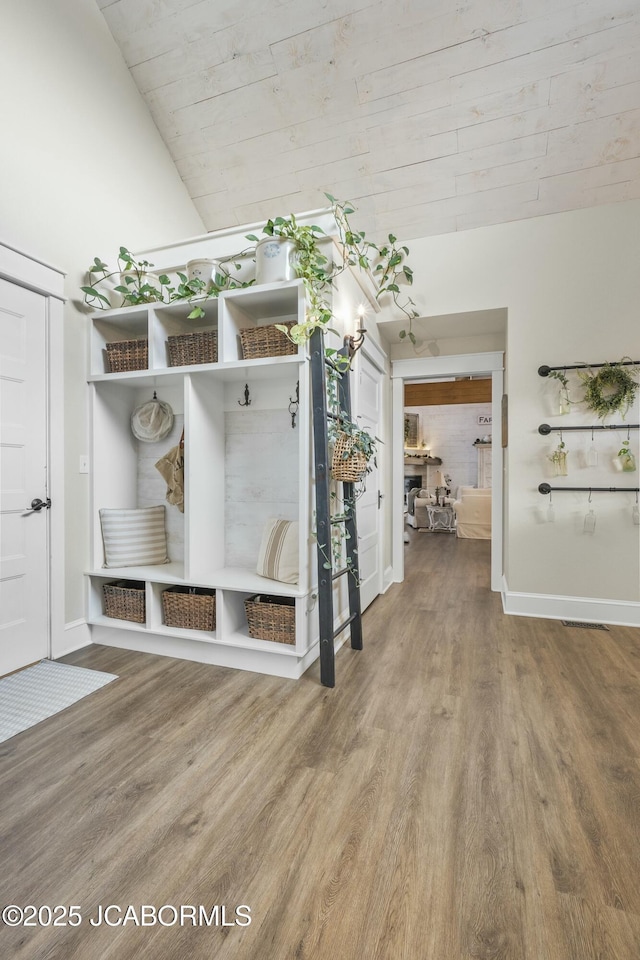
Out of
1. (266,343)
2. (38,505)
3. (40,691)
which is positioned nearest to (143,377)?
(266,343)

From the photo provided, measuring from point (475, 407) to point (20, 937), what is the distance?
1181 centimetres

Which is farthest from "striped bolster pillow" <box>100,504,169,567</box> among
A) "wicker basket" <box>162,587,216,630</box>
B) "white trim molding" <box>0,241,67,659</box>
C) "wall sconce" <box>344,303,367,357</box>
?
"wall sconce" <box>344,303,367,357</box>

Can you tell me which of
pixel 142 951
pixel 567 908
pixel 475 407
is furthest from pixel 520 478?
pixel 475 407

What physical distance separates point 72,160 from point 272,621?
9.58 ft

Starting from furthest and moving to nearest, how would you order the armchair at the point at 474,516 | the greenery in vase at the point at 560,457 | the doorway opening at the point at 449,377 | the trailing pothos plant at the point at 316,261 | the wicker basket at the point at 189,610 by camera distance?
the armchair at the point at 474,516 → the doorway opening at the point at 449,377 → the greenery in vase at the point at 560,457 → the wicker basket at the point at 189,610 → the trailing pothos plant at the point at 316,261

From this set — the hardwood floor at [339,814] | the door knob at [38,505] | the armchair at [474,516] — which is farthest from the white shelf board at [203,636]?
the armchair at [474,516]

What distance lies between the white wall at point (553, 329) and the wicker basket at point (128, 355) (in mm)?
2205

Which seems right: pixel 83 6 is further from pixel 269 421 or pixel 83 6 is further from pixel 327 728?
pixel 327 728

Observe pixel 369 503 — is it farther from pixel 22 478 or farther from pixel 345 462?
pixel 22 478

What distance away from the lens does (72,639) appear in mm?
2779

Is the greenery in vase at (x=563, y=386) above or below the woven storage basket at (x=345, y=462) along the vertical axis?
above

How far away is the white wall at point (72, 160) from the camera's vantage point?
247 cm

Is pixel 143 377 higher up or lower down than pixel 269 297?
lower down

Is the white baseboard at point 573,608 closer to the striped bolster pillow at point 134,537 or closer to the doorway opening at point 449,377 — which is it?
the doorway opening at point 449,377
